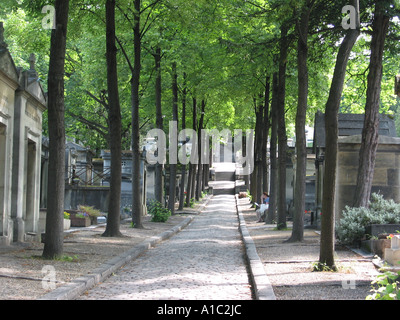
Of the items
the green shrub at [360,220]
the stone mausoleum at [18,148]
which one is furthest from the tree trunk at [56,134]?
the green shrub at [360,220]

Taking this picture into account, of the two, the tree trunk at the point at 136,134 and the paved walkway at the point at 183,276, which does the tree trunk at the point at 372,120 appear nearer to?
the paved walkway at the point at 183,276

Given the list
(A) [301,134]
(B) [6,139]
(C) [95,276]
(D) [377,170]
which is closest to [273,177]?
(D) [377,170]

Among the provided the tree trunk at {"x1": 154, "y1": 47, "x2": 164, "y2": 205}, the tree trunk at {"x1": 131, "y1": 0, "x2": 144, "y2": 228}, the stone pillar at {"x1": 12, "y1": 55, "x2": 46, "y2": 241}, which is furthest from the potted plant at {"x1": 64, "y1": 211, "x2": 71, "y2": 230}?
the tree trunk at {"x1": 154, "y1": 47, "x2": 164, "y2": 205}

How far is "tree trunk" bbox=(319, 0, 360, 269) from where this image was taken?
11297 millimetres

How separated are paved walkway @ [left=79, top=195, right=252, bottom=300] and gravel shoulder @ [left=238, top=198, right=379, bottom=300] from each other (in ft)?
1.76

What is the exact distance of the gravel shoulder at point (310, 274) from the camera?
29.1 feet

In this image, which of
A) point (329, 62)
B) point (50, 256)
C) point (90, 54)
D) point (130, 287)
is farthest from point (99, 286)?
point (90, 54)

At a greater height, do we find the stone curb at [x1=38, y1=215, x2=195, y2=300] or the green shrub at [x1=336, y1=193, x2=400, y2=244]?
the green shrub at [x1=336, y1=193, x2=400, y2=244]

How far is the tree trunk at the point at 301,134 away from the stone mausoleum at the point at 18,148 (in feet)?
22.6

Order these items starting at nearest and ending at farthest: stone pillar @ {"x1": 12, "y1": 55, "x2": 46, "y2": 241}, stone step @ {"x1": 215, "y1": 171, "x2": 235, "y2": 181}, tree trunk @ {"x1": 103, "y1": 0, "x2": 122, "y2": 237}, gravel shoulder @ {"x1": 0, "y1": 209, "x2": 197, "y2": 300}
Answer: gravel shoulder @ {"x1": 0, "y1": 209, "x2": 197, "y2": 300} → stone pillar @ {"x1": 12, "y1": 55, "x2": 46, "y2": 241} → tree trunk @ {"x1": 103, "y1": 0, "x2": 122, "y2": 237} → stone step @ {"x1": 215, "y1": 171, "x2": 235, "y2": 181}

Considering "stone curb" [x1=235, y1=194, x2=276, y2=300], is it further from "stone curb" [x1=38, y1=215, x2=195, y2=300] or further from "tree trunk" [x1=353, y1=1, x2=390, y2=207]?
"tree trunk" [x1=353, y1=1, x2=390, y2=207]

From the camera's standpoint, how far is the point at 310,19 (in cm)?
1706
